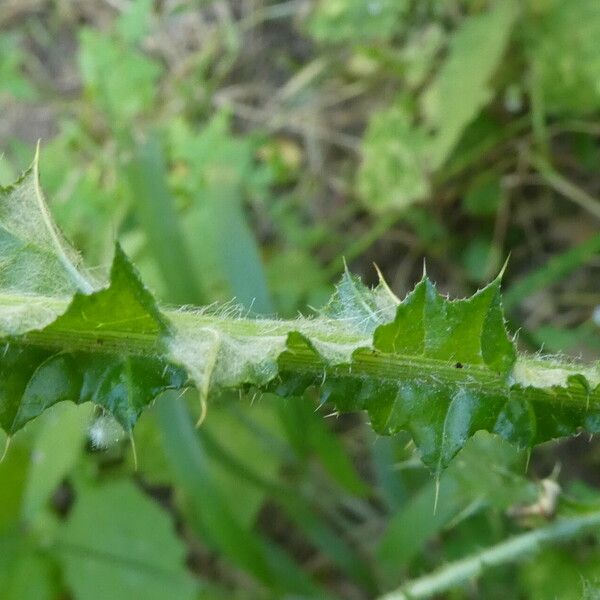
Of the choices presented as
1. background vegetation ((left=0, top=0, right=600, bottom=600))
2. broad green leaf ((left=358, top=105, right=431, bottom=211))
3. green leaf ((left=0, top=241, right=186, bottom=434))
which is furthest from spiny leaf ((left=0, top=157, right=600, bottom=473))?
broad green leaf ((left=358, top=105, right=431, bottom=211))

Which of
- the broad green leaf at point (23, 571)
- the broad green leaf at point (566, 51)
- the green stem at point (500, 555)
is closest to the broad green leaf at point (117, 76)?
the broad green leaf at point (566, 51)

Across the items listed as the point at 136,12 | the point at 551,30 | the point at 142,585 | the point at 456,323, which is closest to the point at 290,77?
the point at 136,12

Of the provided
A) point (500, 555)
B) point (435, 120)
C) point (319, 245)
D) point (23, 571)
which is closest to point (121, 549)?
point (23, 571)

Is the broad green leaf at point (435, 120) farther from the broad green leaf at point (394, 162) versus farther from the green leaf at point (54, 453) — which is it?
the green leaf at point (54, 453)

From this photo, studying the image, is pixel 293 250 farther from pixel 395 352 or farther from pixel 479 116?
pixel 395 352

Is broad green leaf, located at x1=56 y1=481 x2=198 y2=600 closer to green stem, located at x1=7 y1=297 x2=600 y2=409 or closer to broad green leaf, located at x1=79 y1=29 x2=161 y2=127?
broad green leaf, located at x1=79 y1=29 x2=161 y2=127

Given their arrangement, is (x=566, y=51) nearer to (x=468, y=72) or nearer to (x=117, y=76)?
(x=468, y=72)
